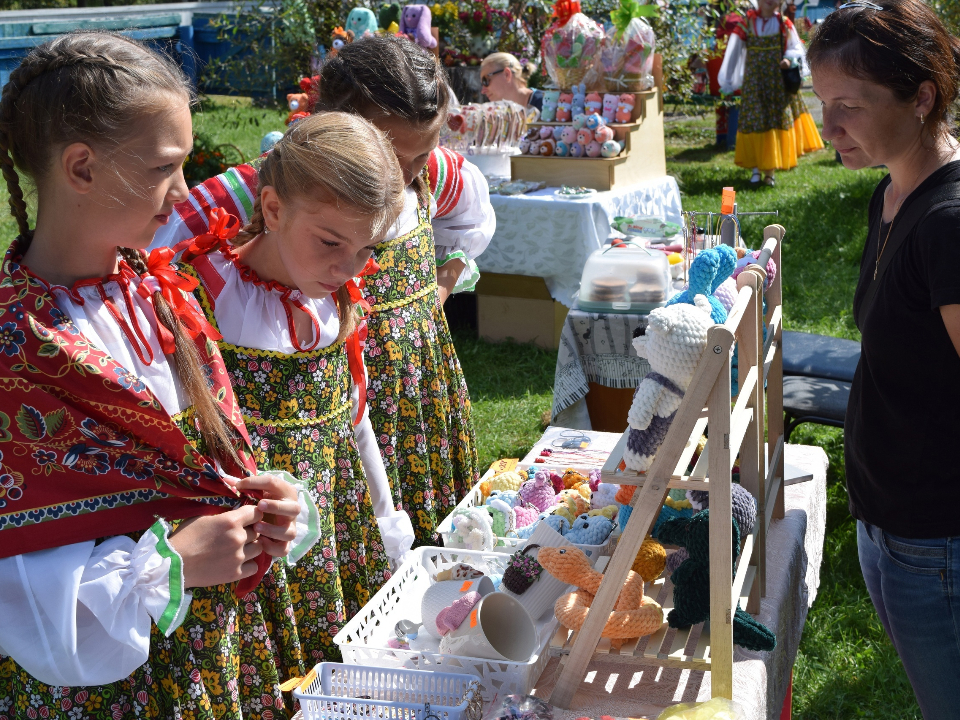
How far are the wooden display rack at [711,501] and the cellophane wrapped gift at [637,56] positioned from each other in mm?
3510

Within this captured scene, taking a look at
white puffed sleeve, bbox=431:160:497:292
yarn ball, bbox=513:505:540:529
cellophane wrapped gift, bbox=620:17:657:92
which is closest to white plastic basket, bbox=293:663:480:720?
yarn ball, bbox=513:505:540:529

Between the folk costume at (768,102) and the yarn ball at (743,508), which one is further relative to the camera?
the folk costume at (768,102)

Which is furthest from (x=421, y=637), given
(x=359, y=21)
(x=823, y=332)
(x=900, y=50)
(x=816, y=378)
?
(x=359, y=21)

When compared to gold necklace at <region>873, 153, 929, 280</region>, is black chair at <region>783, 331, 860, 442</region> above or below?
below

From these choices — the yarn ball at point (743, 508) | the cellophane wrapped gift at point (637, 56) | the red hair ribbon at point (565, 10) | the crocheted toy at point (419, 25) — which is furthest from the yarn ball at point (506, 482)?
the crocheted toy at point (419, 25)

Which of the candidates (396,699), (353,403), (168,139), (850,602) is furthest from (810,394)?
(168,139)

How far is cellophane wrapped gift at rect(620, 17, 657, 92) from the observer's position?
15.9 ft

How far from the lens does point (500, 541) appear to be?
6.66ft

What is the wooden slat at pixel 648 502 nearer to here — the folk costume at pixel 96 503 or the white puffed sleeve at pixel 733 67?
the folk costume at pixel 96 503

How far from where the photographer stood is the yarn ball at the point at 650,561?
166 centimetres

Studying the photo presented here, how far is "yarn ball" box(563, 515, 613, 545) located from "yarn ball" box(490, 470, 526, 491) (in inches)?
15.3

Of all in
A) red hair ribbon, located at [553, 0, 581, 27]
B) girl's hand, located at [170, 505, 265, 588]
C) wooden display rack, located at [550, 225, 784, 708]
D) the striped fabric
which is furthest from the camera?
red hair ribbon, located at [553, 0, 581, 27]

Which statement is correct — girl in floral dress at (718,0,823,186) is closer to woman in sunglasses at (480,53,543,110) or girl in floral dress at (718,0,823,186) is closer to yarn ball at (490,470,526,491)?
woman in sunglasses at (480,53,543,110)

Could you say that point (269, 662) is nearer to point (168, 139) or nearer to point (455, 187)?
point (168, 139)
